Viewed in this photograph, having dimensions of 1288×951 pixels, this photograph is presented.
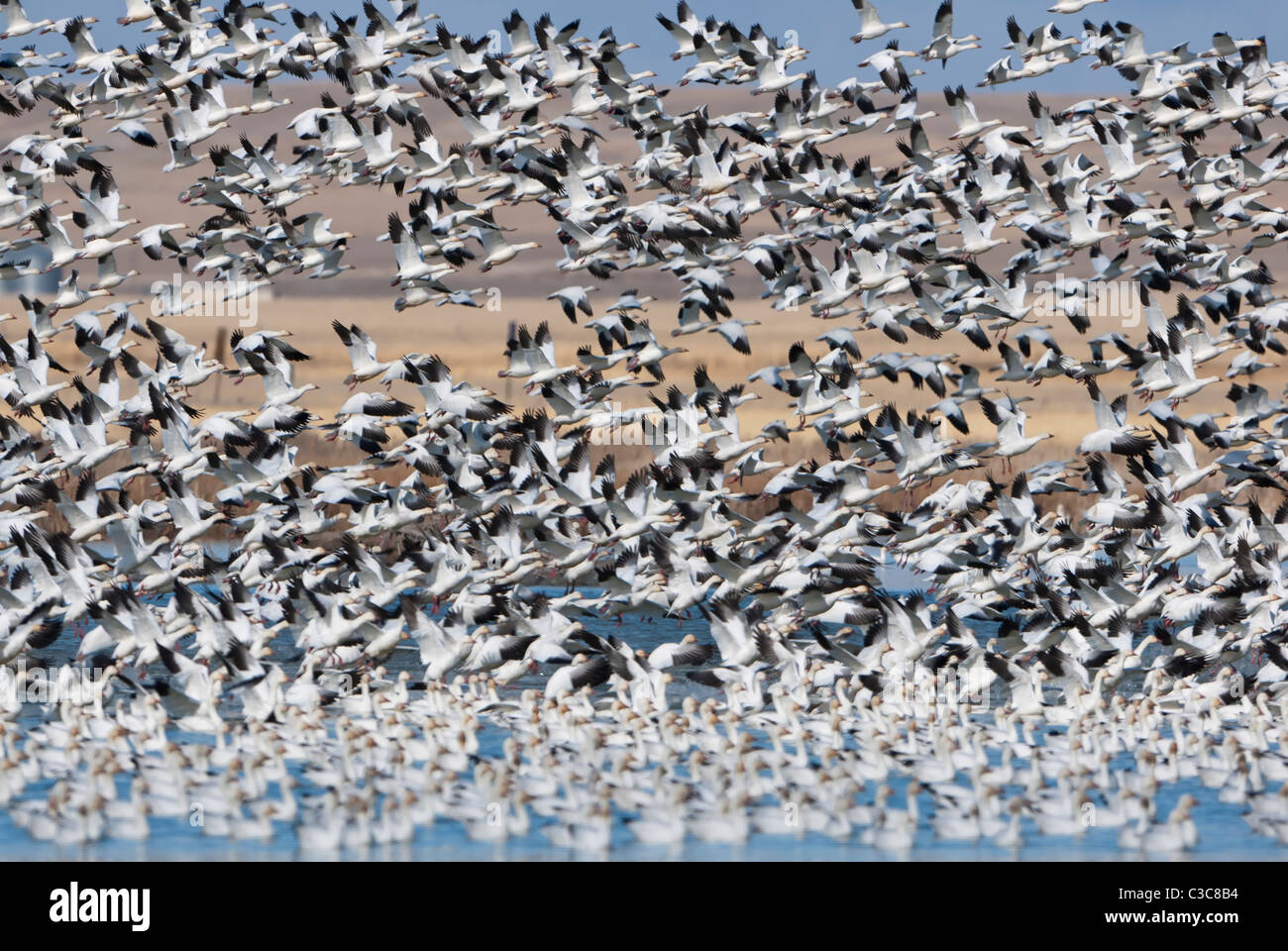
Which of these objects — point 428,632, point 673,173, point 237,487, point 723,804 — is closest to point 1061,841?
point 723,804

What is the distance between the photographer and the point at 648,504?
29.9 meters

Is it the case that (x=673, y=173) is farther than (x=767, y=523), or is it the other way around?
(x=673, y=173)

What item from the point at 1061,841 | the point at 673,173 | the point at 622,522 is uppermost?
the point at 673,173

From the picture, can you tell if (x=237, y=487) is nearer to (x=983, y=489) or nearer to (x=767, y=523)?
(x=767, y=523)

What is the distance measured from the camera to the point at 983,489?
3312cm

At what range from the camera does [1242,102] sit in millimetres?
36500

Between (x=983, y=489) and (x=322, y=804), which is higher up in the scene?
(x=983, y=489)

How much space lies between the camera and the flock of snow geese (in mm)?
21609

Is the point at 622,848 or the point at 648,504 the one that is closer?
the point at 622,848

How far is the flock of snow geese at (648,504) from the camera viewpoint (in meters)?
21.6
